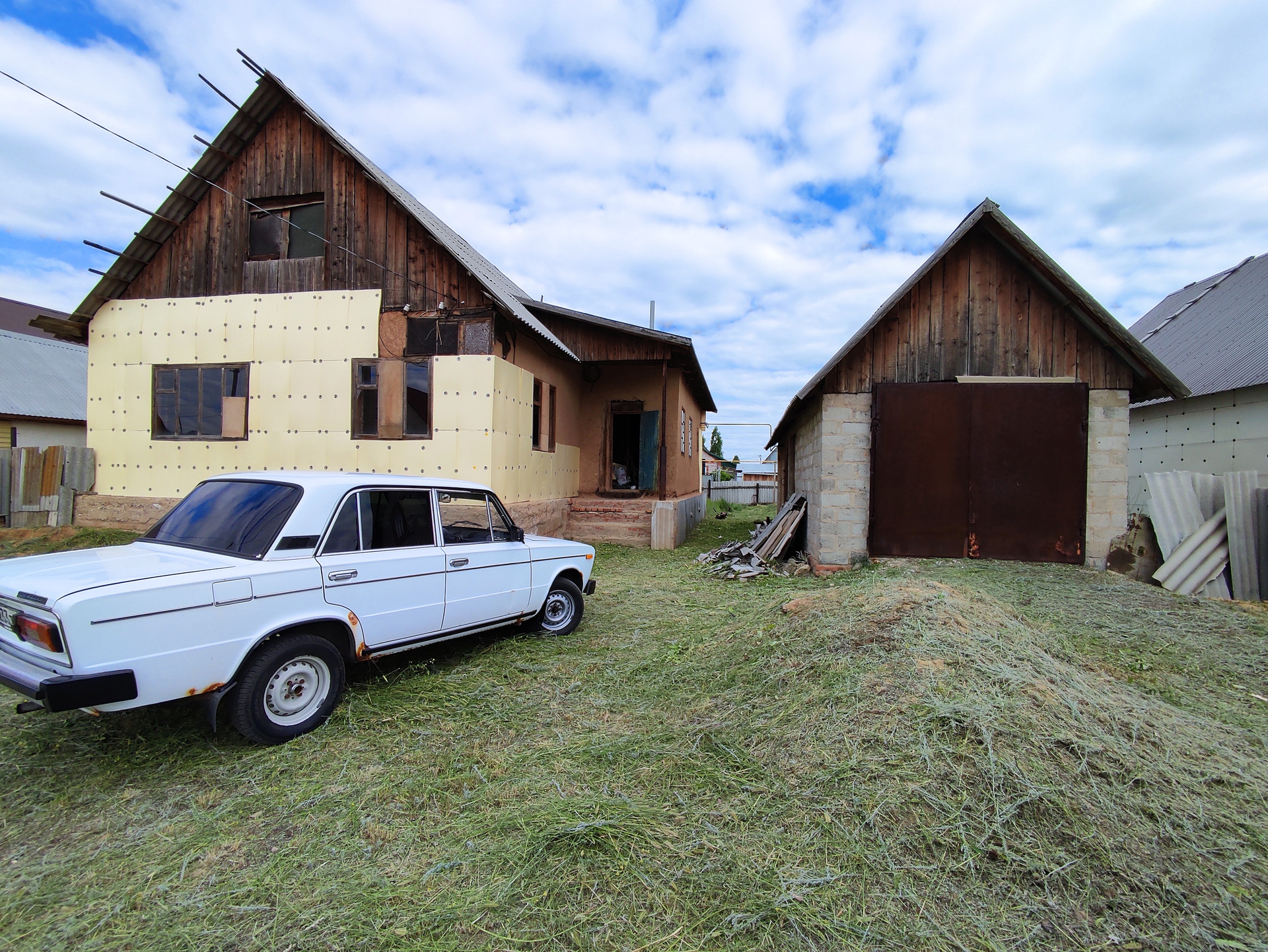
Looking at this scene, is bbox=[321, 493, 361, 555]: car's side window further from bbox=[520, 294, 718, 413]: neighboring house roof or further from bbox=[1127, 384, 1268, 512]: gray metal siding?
bbox=[1127, 384, 1268, 512]: gray metal siding

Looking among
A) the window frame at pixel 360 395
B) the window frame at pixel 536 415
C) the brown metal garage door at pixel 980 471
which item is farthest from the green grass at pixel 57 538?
the brown metal garage door at pixel 980 471

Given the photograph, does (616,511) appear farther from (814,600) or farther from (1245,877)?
(1245,877)

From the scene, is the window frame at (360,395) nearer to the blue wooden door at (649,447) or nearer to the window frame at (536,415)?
the window frame at (536,415)

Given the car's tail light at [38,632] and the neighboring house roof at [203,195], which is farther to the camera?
the neighboring house roof at [203,195]

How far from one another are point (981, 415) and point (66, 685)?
10.4 metres

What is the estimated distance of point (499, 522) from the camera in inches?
218

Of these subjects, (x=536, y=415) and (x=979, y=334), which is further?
(x=536, y=415)

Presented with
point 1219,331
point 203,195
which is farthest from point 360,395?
point 1219,331

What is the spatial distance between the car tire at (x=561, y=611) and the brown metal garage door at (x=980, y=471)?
217 inches

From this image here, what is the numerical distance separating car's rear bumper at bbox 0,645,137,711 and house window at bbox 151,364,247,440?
983 cm

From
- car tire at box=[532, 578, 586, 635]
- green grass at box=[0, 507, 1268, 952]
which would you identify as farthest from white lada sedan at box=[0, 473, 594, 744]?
car tire at box=[532, 578, 586, 635]

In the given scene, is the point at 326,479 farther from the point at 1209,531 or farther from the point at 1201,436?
the point at 1201,436

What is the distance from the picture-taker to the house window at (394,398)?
1105 cm

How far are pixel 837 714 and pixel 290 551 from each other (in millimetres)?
3531
